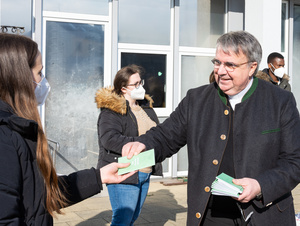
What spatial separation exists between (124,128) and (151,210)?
2438 millimetres

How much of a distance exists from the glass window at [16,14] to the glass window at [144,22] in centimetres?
183

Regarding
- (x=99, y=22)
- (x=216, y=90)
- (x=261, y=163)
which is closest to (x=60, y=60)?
(x=99, y=22)

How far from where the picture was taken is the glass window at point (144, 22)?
8070 mm

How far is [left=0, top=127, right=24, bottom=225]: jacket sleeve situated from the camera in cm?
175

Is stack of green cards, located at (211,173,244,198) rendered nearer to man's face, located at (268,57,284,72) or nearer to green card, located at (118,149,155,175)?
green card, located at (118,149,155,175)

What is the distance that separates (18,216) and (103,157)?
2.45 m

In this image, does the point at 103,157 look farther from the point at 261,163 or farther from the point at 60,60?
the point at 60,60

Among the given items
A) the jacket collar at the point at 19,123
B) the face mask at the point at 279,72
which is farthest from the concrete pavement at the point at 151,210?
the jacket collar at the point at 19,123

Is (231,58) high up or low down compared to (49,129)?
up

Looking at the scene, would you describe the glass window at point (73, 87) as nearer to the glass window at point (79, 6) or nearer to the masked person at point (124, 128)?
the glass window at point (79, 6)

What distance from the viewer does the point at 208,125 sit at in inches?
111

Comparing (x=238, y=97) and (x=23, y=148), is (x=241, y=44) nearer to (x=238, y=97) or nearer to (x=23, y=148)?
(x=238, y=97)

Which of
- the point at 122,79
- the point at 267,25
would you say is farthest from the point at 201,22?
the point at 122,79

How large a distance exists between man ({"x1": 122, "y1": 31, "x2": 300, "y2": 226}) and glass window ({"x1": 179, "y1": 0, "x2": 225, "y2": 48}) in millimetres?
5991
